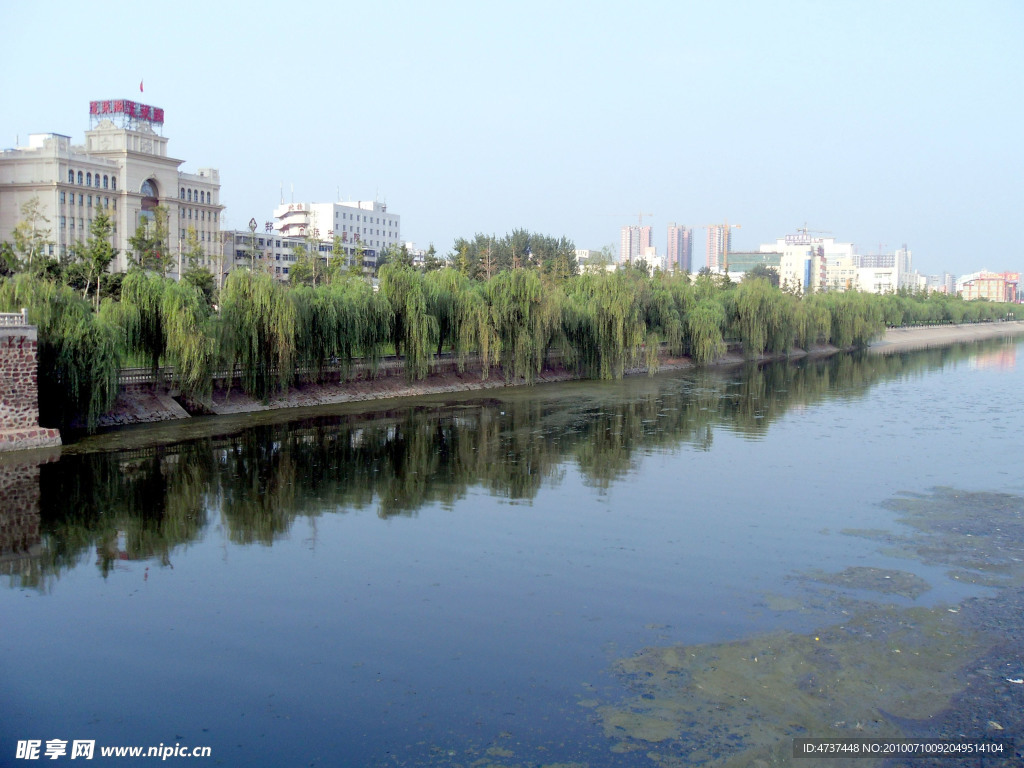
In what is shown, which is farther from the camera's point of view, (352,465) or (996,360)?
(996,360)

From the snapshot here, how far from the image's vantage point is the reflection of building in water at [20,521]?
10484mm

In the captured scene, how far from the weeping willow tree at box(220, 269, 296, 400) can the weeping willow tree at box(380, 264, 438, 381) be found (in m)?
4.18

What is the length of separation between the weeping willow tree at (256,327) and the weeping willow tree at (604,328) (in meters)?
12.6

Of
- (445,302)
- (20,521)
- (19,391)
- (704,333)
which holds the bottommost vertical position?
(20,521)

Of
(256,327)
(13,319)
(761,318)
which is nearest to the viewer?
(13,319)

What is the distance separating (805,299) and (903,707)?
49.1 meters

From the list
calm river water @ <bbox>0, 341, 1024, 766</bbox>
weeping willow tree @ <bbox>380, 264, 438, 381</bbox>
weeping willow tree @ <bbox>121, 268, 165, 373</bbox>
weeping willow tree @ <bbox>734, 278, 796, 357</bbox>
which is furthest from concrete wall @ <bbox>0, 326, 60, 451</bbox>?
weeping willow tree @ <bbox>734, 278, 796, 357</bbox>

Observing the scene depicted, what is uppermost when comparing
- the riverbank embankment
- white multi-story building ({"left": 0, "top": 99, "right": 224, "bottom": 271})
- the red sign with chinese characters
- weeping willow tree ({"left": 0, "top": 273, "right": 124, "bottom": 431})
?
the red sign with chinese characters

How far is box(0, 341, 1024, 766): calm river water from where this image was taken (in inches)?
259

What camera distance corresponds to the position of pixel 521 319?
97.6 feet

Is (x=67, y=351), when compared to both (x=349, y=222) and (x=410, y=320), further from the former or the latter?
(x=349, y=222)

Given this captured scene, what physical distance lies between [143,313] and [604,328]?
688 inches

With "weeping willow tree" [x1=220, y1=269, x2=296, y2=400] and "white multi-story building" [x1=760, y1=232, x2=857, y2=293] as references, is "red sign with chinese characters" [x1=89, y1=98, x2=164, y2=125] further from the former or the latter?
"white multi-story building" [x1=760, y1=232, x2=857, y2=293]

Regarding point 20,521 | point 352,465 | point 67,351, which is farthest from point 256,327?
point 20,521
